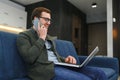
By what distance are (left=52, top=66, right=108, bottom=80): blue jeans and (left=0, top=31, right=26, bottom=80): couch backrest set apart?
334 millimetres

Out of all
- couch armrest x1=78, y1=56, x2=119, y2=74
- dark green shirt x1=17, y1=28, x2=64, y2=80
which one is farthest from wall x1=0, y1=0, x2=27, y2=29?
dark green shirt x1=17, y1=28, x2=64, y2=80

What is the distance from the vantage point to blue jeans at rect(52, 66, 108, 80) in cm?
128

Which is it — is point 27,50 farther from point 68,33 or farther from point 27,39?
point 68,33

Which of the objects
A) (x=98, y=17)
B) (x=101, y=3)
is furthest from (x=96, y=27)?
(x=101, y=3)

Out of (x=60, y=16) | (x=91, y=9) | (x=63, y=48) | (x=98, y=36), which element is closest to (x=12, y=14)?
(x=60, y=16)

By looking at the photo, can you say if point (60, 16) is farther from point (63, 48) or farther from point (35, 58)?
point (35, 58)

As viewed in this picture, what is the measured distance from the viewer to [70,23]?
19.6ft

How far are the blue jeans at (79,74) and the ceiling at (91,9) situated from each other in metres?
4.60

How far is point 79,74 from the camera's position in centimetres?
144

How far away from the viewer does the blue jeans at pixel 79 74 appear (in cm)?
128

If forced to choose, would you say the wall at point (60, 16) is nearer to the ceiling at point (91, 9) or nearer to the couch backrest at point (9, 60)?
the ceiling at point (91, 9)

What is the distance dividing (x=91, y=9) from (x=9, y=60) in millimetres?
5840

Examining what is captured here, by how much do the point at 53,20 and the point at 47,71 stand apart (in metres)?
4.30

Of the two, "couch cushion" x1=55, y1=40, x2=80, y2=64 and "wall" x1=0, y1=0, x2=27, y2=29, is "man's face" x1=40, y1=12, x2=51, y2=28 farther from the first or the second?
"wall" x1=0, y1=0, x2=27, y2=29
